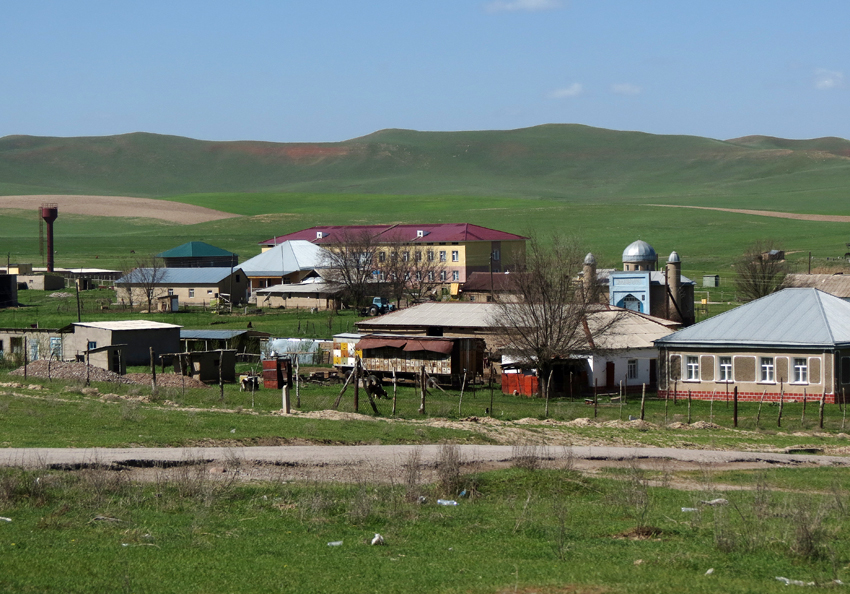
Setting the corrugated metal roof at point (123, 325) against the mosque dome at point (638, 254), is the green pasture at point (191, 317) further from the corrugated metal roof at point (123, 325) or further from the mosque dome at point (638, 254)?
the mosque dome at point (638, 254)

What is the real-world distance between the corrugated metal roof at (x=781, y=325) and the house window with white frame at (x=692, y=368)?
705mm

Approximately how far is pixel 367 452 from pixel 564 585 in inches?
418

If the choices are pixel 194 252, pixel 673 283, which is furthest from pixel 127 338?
pixel 194 252

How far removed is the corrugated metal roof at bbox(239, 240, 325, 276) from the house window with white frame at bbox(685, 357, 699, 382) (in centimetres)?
5354

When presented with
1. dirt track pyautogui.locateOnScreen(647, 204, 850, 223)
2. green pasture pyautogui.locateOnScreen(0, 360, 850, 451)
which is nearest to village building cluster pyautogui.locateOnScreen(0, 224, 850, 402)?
green pasture pyautogui.locateOnScreen(0, 360, 850, 451)

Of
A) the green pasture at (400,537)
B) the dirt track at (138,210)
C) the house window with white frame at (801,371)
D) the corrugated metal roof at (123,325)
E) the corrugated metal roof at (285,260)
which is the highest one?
the dirt track at (138,210)

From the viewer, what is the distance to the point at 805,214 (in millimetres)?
157625

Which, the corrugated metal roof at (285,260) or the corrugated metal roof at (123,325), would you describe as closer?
the corrugated metal roof at (123,325)

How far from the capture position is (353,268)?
273 ft

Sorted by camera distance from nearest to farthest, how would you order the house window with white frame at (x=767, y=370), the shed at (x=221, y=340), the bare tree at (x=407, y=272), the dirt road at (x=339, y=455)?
the dirt road at (x=339, y=455), the house window with white frame at (x=767, y=370), the shed at (x=221, y=340), the bare tree at (x=407, y=272)

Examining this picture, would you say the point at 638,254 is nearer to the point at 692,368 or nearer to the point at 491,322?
the point at 491,322

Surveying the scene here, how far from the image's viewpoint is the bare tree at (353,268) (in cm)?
7938

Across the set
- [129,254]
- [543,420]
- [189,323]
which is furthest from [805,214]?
[543,420]

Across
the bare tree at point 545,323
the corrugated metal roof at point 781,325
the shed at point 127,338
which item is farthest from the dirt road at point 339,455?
the shed at point 127,338
